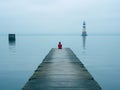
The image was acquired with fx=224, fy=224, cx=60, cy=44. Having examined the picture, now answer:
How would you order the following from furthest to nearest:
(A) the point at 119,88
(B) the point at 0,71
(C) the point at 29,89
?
(B) the point at 0,71 → (A) the point at 119,88 → (C) the point at 29,89

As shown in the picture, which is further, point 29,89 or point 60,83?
point 60,83

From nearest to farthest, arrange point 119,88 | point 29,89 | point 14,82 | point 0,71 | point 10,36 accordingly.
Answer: point 29,89 → point 119,88 → point 14,82 → point 0,71 → point 10,36

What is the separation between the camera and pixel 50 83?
31.4 feet

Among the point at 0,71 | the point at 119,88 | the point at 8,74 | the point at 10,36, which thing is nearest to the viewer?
the point at 119,88

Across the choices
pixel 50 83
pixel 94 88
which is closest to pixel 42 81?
pixel 50 83

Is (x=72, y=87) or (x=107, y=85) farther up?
(x=72, y=87)

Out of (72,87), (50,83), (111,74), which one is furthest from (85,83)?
(111,74)

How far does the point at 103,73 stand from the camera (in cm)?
2423

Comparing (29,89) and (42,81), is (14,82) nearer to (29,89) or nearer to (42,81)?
(42,81)

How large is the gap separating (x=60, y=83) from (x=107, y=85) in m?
10.7

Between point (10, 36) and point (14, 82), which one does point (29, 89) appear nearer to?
point (14, 82)

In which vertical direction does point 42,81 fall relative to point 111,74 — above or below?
above

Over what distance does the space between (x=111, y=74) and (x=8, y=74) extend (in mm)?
10957

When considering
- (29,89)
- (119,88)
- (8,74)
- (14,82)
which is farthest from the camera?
(8,74)
